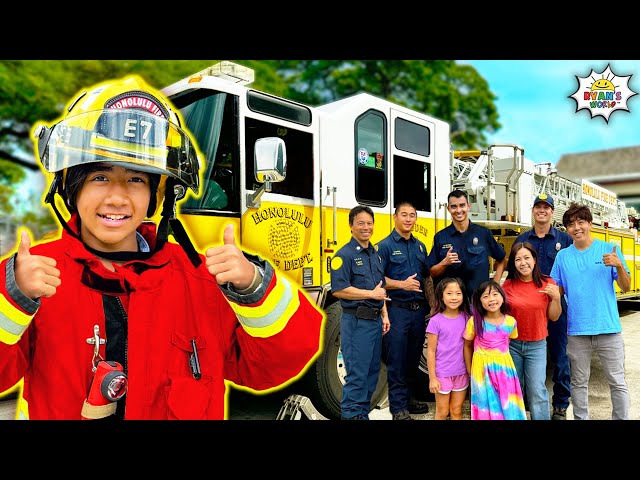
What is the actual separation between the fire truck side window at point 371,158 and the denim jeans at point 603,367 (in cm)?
194

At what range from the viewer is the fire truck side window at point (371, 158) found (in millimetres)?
4164

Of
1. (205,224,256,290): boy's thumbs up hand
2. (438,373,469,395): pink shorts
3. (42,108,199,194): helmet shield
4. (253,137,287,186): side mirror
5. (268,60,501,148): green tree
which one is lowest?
(438,373,469,395): pink shorts

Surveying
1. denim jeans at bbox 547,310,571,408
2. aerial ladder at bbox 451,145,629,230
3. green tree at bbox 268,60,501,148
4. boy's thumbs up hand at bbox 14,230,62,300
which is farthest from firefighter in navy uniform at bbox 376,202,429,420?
green tree at bbox 268,60,501,148

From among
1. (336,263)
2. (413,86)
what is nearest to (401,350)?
(336,263)

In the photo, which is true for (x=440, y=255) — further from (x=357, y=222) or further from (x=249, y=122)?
(x=249, y=122)

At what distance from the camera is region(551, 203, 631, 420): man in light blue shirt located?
3.63m

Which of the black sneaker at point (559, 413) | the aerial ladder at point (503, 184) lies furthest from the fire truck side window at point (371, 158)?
the black sneaker at point (559, 413)

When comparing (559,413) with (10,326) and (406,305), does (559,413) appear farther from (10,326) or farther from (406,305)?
(10,326)

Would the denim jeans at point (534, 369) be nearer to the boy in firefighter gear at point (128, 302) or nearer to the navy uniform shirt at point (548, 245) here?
the navy uniform shirt at point (548, 245)

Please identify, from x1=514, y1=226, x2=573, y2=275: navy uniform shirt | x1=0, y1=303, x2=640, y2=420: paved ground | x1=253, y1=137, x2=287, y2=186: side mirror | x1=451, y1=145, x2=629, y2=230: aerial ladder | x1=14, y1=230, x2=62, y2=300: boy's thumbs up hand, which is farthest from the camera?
x1=451, y1=145, x2=629, y2=230: aerial ladder

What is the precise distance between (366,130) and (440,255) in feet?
4.10

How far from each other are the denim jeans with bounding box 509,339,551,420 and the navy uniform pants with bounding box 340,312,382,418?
1050 millimetres

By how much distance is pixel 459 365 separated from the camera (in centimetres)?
355

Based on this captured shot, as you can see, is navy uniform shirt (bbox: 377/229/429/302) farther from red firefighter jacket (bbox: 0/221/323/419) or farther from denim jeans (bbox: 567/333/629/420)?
red firefighter jacket (bbox: 0/221/323/419)
